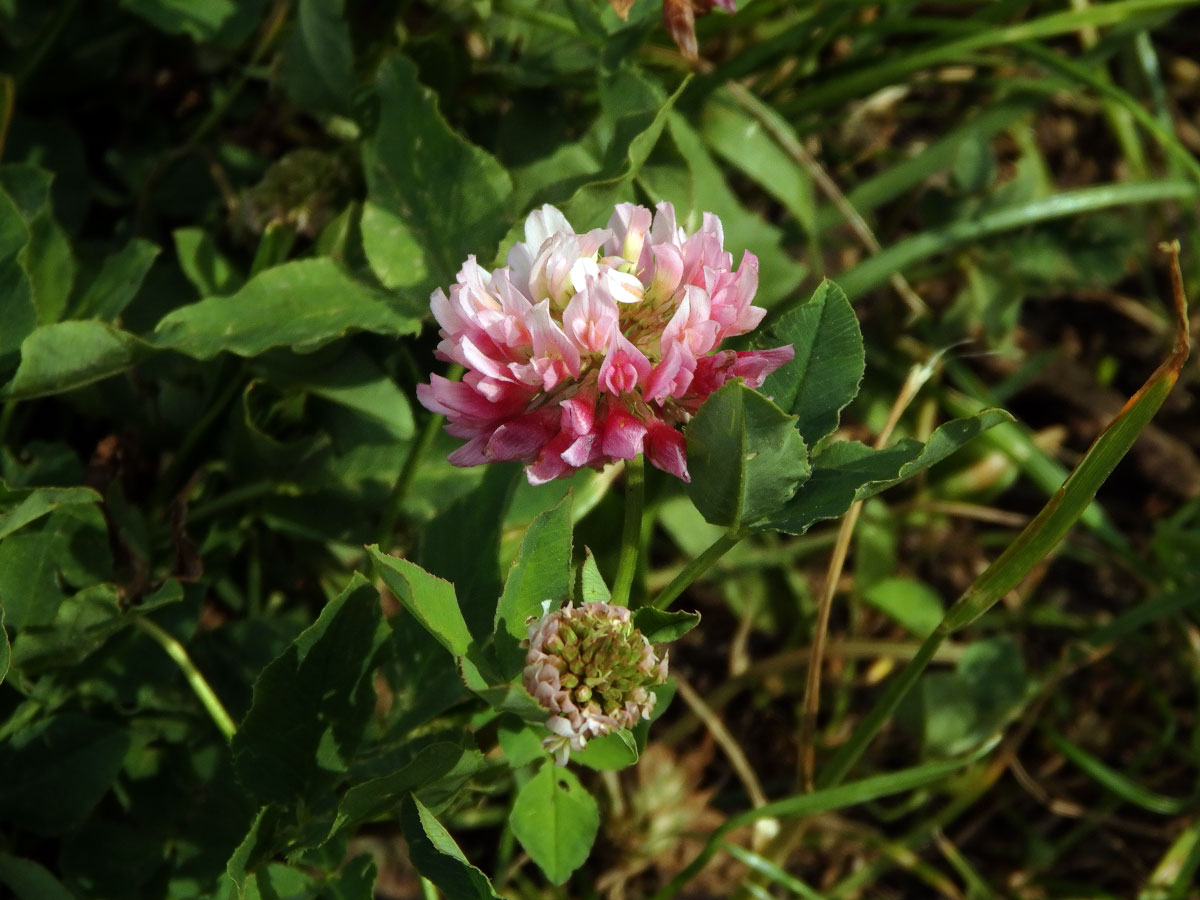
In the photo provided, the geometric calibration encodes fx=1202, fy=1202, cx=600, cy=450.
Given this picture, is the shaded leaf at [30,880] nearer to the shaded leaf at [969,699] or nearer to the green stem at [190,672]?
the green stem at [190,672]

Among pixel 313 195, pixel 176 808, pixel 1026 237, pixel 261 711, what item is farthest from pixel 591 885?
pixel 1026 237

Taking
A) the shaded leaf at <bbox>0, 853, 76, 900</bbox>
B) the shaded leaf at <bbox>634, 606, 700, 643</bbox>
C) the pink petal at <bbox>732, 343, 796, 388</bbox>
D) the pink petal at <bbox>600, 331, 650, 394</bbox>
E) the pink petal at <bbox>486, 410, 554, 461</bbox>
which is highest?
the pink petal at <bbox>600, 331, 650, 394</bbox>

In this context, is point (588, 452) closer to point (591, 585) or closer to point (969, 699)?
point (591, 585)

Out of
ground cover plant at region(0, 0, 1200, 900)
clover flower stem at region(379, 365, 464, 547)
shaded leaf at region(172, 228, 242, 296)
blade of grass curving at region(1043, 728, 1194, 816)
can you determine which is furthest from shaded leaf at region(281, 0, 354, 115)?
blade of grass curving at region(1043, 728, 1194, 816)

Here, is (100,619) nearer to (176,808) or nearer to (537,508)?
(176,808)

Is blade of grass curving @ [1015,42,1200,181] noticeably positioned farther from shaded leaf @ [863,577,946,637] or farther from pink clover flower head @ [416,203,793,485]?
pink clover flower head @ [416,203,793,485]

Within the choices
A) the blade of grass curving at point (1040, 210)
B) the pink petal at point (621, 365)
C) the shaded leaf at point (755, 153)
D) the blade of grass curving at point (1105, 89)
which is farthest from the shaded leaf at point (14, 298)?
the blade of grass curving at point (1105, 89)

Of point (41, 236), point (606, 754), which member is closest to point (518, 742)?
point (606, 754)
